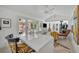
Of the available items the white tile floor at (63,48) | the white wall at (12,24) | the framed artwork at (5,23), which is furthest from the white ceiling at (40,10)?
the white tile floor at (63,48)

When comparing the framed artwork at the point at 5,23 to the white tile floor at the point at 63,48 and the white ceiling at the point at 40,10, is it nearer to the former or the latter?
the white ceiling at the point at 40,10

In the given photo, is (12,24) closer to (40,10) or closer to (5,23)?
(5,23)

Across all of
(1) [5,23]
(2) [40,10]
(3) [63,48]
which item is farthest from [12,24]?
(3) [63,48]

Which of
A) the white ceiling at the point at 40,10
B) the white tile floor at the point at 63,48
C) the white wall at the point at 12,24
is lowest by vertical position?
the white tile floor at the point at 63,48

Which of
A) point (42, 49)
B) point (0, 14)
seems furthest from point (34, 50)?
point (0, 14)

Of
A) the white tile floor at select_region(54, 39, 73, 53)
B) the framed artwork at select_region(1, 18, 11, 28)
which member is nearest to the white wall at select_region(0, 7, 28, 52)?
the framed artwork at select_region(1, 18, 11, 28)

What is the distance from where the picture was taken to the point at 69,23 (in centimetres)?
268

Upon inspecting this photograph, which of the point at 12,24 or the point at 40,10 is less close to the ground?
the point at 40,10

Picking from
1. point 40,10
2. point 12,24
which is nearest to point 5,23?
point 12,24

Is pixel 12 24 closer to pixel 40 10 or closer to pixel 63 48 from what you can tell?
pixel 40 10

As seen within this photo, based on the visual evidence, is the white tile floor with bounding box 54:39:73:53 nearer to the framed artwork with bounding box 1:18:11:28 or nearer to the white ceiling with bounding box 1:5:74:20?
the white ceiling with bounding box 1:5:74:20

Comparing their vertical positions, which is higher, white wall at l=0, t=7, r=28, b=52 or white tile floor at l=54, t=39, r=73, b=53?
white wall at l=0, t=7, r=28, b=52

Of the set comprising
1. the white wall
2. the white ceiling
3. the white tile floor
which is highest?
the white ceiling

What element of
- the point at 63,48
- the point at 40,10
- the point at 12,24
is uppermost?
the point at 40,10
